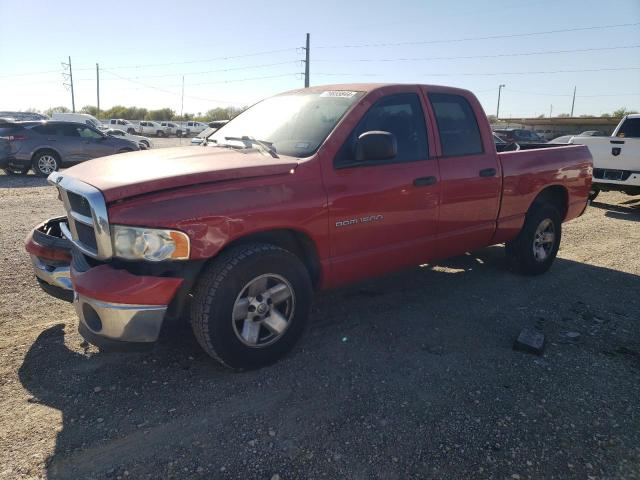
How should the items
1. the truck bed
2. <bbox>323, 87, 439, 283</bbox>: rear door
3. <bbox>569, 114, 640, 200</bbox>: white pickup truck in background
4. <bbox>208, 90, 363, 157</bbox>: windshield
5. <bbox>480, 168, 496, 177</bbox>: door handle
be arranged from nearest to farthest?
<bbox>323, 87, 439, 283</bbox>: rear door
<bbox>208, 90, 363, 157</bbox>: windshield
<bbox>480, 168, 496, 177</bbox>: door handle
the truck bed
<bbox>569, 114, 640, 200</bbox>: white pickup truck in background

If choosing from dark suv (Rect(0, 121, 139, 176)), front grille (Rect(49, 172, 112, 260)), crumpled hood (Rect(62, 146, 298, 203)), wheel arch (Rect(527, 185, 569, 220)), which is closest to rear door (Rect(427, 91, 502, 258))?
wheel arch (Rect(527, 185, 569, 220))

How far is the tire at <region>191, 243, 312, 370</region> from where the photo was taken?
2.92m

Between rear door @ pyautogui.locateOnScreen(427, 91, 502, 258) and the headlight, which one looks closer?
the headlight

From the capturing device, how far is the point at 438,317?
4242 millimetres

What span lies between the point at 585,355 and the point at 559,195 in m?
2.63

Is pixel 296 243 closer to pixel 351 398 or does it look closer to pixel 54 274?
pixel 351 398

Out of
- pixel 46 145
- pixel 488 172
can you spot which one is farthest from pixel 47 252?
pixel 46 145

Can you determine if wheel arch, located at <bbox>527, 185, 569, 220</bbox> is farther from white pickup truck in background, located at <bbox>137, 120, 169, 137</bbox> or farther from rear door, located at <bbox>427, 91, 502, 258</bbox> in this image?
white pickup truck in background, located at <bbox>137, 120, 169, 137</bbox>

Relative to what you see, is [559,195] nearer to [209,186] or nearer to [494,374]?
[494,374]

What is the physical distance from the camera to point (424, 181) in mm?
3963

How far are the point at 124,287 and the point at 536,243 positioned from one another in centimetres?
449

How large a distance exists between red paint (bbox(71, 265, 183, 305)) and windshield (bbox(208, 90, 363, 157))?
4.46 ft

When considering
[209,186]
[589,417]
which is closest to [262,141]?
[209,186]

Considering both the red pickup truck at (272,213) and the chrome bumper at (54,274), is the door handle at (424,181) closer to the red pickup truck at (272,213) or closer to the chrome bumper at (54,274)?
the red pickup truck at (272,213)
